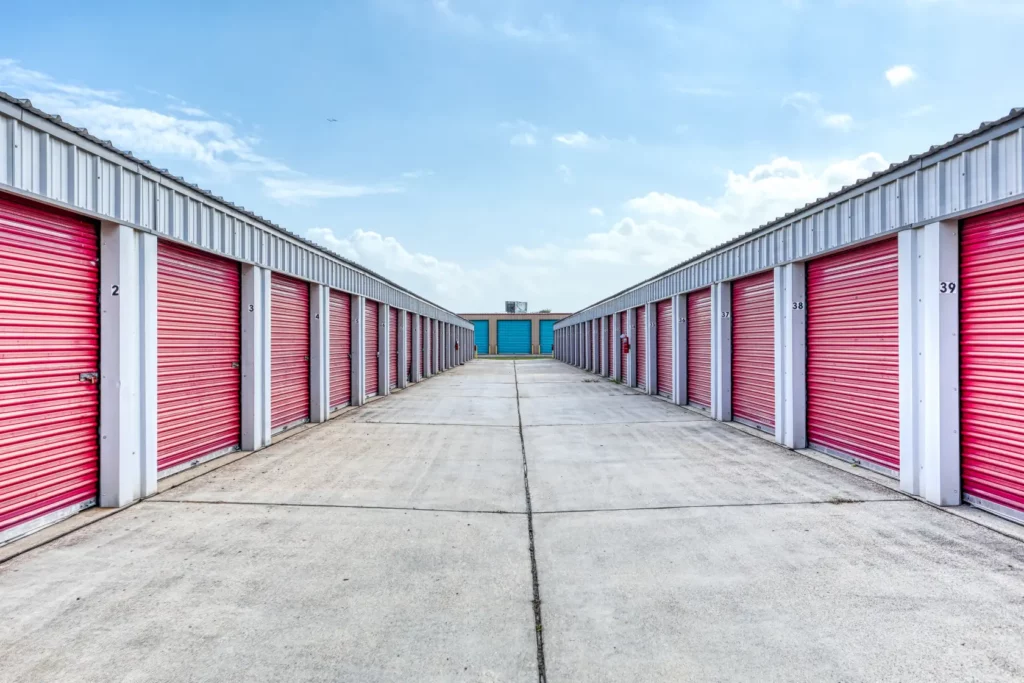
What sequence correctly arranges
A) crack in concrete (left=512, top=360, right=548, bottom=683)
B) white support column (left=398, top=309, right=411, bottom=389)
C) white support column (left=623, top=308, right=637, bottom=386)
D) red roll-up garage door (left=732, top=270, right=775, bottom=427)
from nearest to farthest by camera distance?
crack in concrete (left=512, top=360, right=548, bottom=683)
red roll-up garage door (left=732, top=270, right=775, bottom=427)
white support column (left=398, top=309, right=411, bottom=389)
white support column (left=623, top=308, right=637, bottom=386)

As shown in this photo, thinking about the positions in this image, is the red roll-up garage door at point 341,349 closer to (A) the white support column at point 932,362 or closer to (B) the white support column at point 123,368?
(B) the white support column at point 123,368

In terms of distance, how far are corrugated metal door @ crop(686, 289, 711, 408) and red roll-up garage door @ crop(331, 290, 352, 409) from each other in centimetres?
873

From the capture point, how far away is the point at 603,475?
6.19 meters

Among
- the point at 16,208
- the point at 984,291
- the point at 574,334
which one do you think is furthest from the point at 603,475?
the point at 574,334

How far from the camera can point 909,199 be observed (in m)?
5.52

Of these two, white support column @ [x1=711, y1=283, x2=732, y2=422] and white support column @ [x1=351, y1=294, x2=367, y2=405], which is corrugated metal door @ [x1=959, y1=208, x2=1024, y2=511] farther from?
white support column @ [x1=351, y1=294, x2=367, y2=405]

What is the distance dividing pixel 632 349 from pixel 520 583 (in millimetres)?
15134

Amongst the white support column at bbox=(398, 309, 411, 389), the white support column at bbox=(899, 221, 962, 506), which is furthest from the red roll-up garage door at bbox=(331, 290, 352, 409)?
the white support column at bbox=(899, 221, 962, 506)

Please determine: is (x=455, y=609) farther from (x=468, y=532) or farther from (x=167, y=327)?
(x=167, y=327)

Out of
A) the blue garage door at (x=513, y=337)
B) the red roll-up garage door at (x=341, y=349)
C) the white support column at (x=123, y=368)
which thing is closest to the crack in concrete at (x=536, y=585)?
the white support column at (x=123, y=368)

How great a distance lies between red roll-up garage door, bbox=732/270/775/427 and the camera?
8.91 metres

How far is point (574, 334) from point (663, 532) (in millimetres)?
28553

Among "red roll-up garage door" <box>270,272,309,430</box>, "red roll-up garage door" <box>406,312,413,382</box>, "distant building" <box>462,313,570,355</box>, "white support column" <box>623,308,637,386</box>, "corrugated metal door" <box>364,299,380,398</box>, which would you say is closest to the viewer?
"red roll-up garage door" <box>270,272,309,430</box>

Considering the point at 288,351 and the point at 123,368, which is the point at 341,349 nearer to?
the point at 288,351
